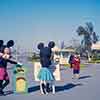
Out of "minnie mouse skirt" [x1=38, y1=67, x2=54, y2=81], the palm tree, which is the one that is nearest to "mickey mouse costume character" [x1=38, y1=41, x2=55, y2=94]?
"minnie mouse skirt" [x1=38, y1=67, x2=54, y2=81]

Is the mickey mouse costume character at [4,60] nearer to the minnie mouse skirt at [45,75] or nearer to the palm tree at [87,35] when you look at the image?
the minnie mouse skirt at [45,75]

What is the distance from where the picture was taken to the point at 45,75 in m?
12.8

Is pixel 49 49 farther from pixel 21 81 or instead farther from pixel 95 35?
pixel 95 35

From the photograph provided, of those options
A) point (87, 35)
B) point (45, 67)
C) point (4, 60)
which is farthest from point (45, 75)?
point (87, 35)

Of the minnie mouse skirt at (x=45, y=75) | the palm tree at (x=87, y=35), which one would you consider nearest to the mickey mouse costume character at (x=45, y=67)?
the minnie mouse skirt at (x=45, y=75)

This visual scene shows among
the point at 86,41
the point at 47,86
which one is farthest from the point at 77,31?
the point at 47,86

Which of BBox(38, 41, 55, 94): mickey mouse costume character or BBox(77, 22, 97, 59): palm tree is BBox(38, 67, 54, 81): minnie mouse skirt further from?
BBox(77, 22, 97, 59): palm tree

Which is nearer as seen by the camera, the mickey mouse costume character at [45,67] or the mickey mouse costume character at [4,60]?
the mickey mouse costume character at [4,60]

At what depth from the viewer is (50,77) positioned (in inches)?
509

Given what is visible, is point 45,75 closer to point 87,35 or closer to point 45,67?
point 45,67

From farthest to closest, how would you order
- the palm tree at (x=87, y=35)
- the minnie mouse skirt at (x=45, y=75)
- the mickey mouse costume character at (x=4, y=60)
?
1. the palm tree at (x=87, y=35)
2. the minnie mouse skirt at (x=45, y=75)
3. the mickey mouse costume character at (x=4, y=60)

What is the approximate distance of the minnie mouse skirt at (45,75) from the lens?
12.8 metres

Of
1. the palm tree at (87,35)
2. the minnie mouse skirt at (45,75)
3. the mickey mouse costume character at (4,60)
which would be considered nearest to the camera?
the mickey mouse costume character at (4,60)

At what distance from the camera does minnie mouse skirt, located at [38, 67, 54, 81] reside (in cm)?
1284
